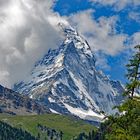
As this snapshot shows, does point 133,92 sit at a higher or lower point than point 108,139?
higher

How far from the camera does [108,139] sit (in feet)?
128

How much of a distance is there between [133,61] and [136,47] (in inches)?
49.1

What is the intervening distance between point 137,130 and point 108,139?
9.24ft

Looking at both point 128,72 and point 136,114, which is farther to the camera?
point 128,72

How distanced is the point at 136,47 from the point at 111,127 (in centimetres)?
645

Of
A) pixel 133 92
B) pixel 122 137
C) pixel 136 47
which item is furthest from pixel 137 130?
pixel 136 47

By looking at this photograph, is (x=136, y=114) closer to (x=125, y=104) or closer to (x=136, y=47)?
(x=125, y=104)

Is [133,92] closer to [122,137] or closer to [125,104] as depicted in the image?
[125,104]

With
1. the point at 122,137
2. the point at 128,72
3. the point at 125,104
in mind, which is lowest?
the point at 122,137

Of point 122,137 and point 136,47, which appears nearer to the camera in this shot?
point 122,137

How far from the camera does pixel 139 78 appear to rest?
132 ft

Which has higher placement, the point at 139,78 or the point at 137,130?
the point at 139,78

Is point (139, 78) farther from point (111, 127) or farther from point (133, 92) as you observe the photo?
point (111, 127)

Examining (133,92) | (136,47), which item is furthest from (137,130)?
(136,47)
